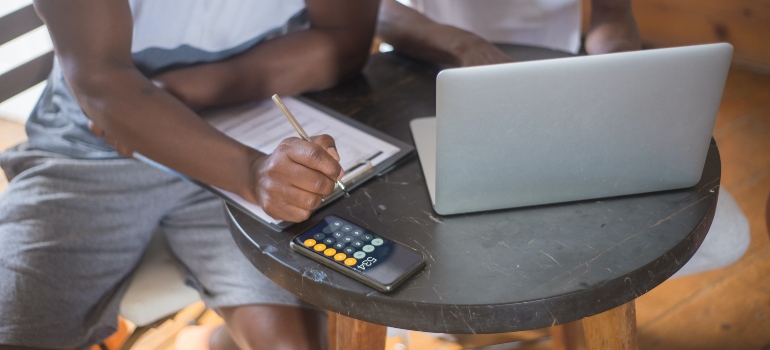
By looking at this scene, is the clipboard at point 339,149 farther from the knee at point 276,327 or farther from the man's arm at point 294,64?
the knee at point 276,327

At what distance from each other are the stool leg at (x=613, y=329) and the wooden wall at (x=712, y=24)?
85.5 inches

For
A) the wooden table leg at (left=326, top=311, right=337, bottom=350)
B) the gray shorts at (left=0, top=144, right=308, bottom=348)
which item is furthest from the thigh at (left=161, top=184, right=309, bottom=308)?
the wooden table leg at (left=326, top=311, right=337, bottom=350)

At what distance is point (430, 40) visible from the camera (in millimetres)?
1234

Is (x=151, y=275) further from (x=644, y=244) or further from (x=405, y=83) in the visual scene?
(x=644, y=244)

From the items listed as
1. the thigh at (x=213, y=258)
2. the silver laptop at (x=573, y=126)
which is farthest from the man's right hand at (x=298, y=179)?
the thigh at (x=213, y=258)

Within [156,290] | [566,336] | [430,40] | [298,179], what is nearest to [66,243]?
[156,290]

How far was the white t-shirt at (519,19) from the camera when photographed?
1.45 meters

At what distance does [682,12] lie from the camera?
2850 millimetres

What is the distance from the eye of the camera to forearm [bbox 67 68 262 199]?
3.09ft

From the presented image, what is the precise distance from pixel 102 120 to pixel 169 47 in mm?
232

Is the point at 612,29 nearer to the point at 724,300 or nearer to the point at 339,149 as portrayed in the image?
the point at 339,149

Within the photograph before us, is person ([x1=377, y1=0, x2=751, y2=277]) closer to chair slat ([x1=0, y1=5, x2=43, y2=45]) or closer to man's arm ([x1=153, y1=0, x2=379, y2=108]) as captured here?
man's arm ([x1=153, y1=0, x2=379, y2=108])

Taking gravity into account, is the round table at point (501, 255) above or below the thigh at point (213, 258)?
above

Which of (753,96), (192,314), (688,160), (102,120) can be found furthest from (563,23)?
(753,96)
